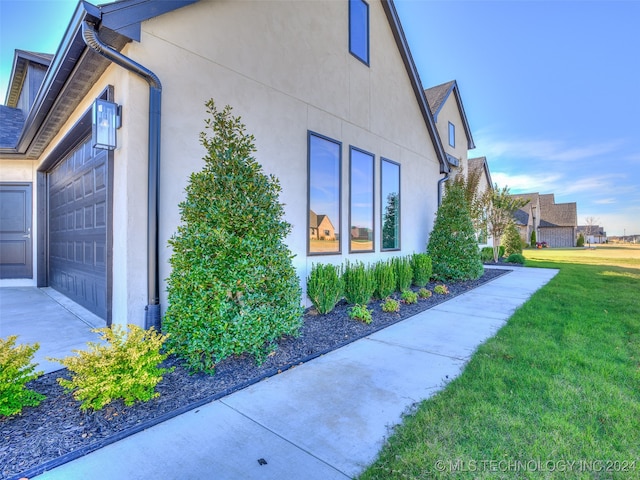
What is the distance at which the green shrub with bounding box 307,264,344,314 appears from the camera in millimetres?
5220

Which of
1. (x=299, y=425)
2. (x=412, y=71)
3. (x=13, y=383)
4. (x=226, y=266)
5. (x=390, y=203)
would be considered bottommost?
(x=299, y=425)

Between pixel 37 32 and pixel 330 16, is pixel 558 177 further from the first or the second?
pixel 37 32

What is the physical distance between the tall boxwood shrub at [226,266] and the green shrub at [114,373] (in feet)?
1.84

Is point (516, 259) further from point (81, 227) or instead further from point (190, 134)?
point (81, 227)

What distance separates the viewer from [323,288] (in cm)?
524

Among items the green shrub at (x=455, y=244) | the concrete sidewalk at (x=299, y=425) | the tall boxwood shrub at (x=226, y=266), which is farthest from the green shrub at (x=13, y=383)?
the green shrub at (x=455, y=244)

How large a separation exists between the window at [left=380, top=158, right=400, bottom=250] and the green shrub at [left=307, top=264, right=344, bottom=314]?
2602 millimetres

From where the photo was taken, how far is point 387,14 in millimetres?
7777

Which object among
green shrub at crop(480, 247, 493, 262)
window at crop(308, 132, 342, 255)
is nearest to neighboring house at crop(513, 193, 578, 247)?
green shrub at crop(480, 247, 493, 262)

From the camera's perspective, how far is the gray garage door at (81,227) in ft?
14.7

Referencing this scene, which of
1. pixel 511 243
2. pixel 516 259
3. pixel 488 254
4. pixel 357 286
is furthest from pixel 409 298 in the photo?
pixel 511 243

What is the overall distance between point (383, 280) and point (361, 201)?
1826 millimetres

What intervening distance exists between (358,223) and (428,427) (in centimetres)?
484

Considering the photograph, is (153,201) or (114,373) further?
(153,201)
